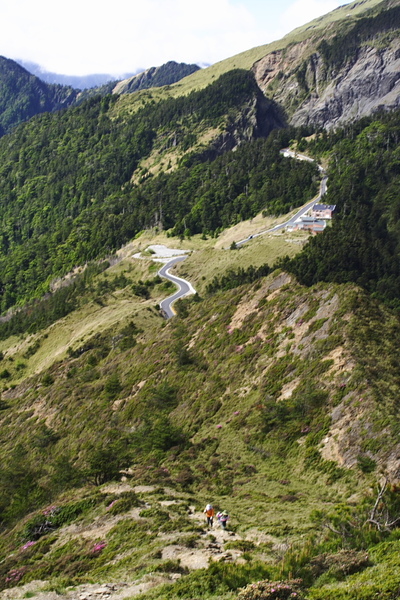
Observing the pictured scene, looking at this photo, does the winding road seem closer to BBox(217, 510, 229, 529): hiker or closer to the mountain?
the mountain

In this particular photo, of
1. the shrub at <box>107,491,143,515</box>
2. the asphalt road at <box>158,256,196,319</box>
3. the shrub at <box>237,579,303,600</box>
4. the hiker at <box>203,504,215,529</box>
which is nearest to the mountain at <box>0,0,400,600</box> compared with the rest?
the shrub at <box>237,579,303,600</box>

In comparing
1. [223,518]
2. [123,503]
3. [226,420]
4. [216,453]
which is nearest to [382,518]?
[223,518]

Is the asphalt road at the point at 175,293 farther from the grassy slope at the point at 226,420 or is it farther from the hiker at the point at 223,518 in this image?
the hiker at the point at 223,518

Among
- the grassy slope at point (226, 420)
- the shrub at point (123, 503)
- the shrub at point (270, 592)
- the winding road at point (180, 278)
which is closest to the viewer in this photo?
the shrub at point (270, 592)

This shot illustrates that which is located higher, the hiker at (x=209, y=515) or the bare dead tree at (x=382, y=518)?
the bare dead tree at (x=382, y=518)

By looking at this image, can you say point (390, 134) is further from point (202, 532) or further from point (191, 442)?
point (202, 532)

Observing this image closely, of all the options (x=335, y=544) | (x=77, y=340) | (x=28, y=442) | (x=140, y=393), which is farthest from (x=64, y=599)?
(x=77, y=340)

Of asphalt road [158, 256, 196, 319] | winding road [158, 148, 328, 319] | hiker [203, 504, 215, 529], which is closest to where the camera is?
hiker [203, 504, 215, 529]

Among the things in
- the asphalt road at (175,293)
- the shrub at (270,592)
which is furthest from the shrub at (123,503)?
the asphalt road at (175,293)

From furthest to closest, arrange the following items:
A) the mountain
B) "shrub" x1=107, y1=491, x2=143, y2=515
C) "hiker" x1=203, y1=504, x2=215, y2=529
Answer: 1. "shrub" x1=107, y1=491, x2=143, y2=515
2. "hiker" x1=203, y1=504, x2=215, y2=529
3. the mountain
